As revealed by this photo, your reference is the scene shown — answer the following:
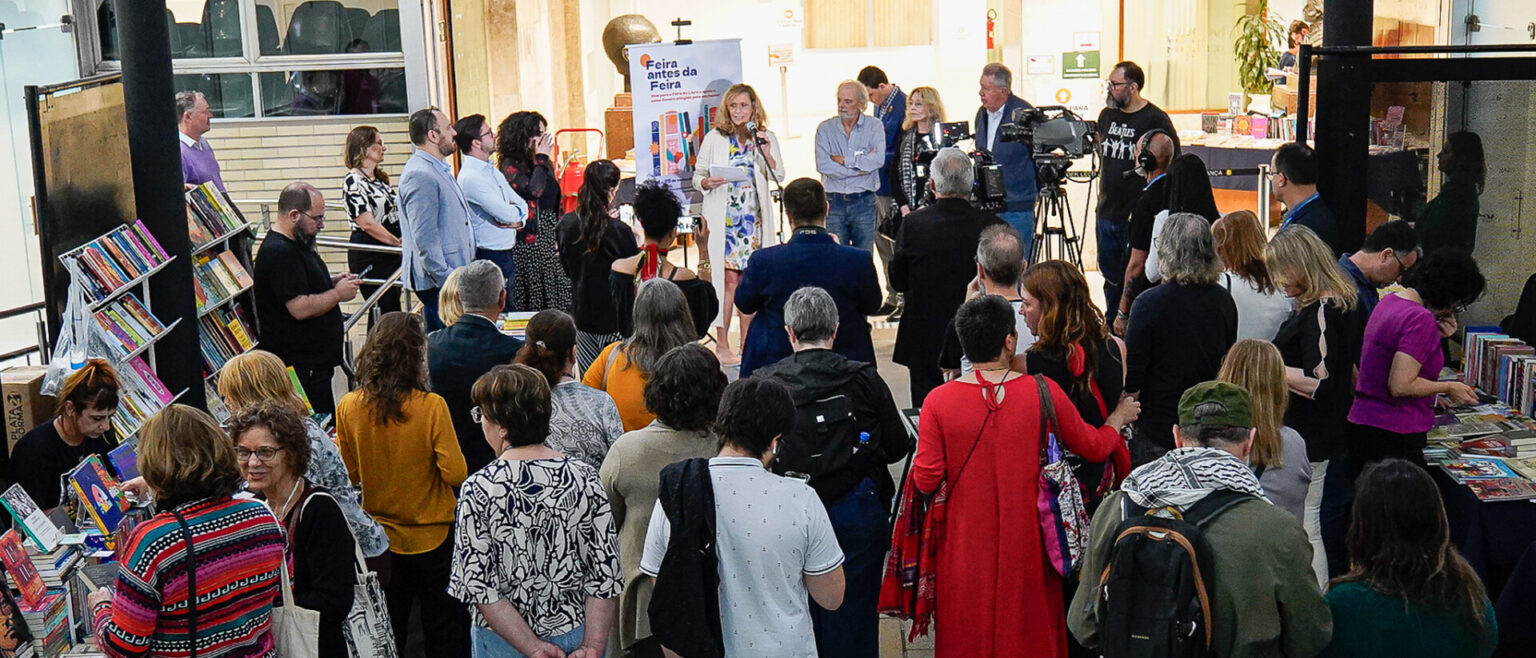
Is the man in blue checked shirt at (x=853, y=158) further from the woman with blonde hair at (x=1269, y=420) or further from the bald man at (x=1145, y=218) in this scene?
the woman with blonde hair at (x=1269, y=420)

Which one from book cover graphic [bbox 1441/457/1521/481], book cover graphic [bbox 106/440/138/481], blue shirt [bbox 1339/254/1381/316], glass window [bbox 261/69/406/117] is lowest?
book cover graphic [bbox 1441/457/1521/481]

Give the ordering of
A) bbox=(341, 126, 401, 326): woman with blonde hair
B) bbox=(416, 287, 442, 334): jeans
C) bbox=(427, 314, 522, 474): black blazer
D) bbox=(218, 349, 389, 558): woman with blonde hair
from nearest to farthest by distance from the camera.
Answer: bbox=(218, 349, 389, 558): woman with blonde hair, bbox=(427, 314, 522, 474): black blazer, bbox=(416, 287, 442, 334): jeans, bbox=(341, 126, 401, 326): woman with blonde hair

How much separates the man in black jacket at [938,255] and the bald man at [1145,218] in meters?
1.59

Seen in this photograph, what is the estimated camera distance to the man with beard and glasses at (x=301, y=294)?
604 cm

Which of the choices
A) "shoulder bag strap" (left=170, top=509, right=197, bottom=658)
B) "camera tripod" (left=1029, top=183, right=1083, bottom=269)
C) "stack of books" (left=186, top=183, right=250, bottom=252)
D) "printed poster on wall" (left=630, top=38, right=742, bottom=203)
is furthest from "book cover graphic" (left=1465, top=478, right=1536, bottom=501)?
"printed poster on wall" (left=630, top=38, right=742, bottom=203)

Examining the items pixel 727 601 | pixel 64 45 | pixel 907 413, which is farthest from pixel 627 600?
pixel 64 45

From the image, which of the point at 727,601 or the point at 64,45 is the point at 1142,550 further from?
the point at 64,45

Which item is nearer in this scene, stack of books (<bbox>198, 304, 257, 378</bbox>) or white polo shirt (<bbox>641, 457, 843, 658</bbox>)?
white polo shirt (<bbox>641, 457, 843, 658</bbox>)

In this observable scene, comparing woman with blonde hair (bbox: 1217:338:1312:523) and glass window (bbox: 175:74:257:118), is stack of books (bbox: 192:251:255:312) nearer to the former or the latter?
woman with blonde hair (bbox: 1217:338:1312:523)

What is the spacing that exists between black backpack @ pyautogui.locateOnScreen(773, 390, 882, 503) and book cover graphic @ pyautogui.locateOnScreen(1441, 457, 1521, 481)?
223cm

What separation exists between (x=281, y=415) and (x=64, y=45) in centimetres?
702

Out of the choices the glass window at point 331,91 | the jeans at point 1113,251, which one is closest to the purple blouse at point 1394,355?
the jeans at point 1113,251

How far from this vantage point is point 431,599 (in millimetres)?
4430

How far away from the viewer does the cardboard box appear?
5383 mm
